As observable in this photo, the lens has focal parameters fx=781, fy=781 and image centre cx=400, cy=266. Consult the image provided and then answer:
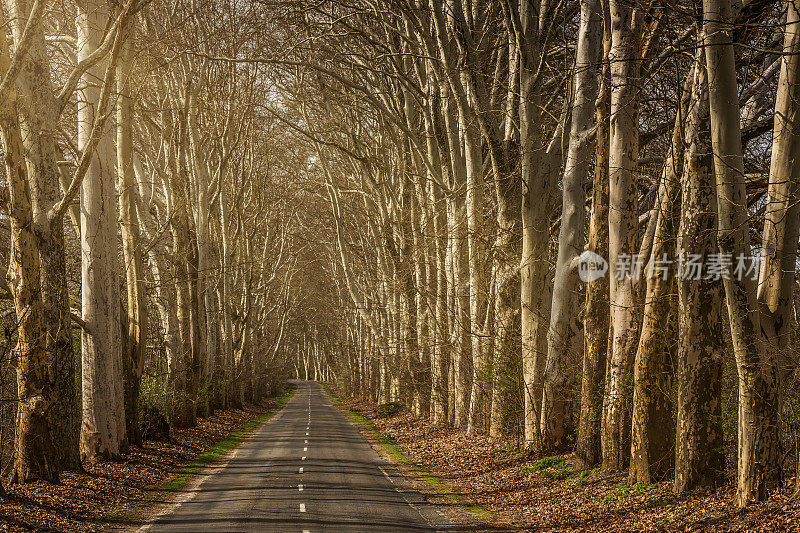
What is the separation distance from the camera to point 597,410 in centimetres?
1353

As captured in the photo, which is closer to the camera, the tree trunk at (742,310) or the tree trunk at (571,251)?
the tree trunk at (742,310)

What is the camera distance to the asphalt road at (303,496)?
11008mm

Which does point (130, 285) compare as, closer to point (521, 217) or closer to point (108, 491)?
point (108, 491)

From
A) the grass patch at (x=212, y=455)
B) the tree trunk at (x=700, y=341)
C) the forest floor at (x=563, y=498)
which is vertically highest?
the tree trunk at (x=700, y=341)

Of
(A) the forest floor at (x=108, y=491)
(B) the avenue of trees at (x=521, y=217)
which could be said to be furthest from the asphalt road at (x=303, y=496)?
(B) the avenue of trees at (x=521, y=217)

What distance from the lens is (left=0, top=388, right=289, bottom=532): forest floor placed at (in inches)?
408

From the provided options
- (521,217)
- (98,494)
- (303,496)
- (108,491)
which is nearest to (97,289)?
(108,491)

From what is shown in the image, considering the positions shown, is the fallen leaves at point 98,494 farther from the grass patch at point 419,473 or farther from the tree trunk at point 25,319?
the grass patch at point 419,473

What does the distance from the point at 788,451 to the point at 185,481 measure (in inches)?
444

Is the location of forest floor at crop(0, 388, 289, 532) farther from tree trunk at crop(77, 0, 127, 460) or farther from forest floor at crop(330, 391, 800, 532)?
forest floor at crop(330, 391, 800, 532)

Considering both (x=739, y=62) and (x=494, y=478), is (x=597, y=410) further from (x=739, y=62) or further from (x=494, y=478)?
(x=739, y=62)

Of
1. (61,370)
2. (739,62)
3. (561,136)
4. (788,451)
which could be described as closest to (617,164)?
(739,62)

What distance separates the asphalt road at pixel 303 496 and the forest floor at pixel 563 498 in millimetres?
836

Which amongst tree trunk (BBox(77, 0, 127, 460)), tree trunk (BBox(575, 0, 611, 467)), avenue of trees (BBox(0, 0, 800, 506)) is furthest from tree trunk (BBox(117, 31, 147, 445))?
tree trunk (BBox(575, 0, 611, 467))
